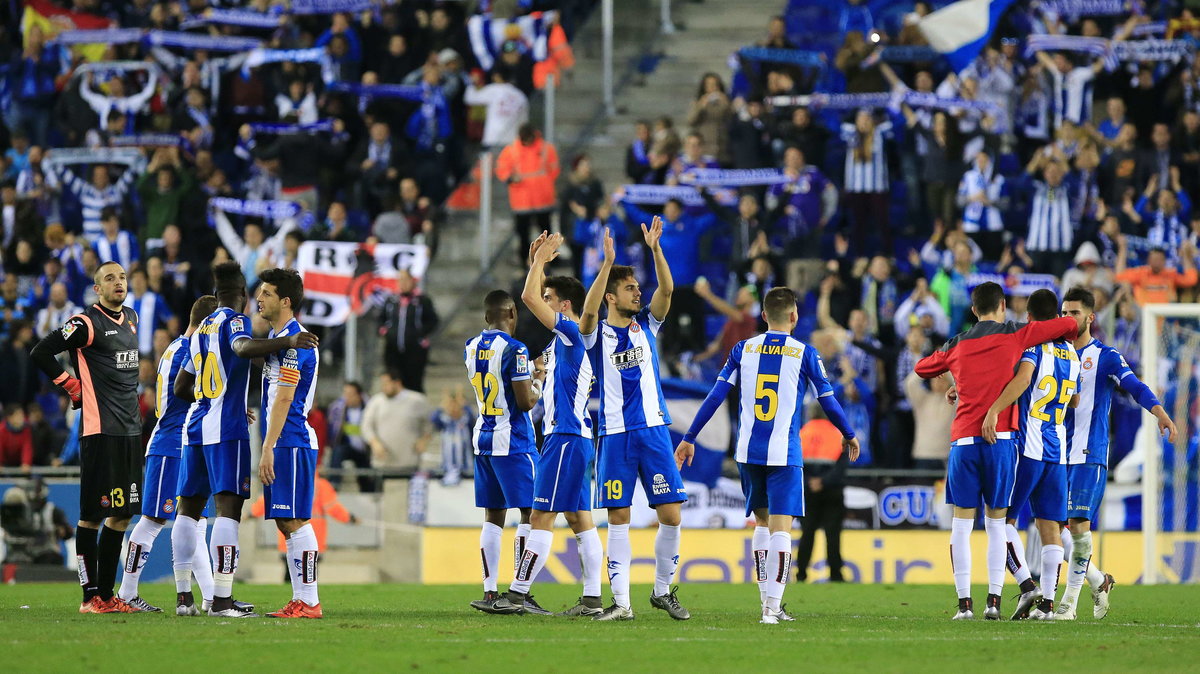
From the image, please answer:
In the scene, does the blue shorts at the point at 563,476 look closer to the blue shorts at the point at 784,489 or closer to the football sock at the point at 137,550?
the blue shorts at the point at 784,489

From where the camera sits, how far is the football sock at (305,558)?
423 inches

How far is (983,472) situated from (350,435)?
1046 cm

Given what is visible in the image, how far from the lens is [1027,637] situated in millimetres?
10078

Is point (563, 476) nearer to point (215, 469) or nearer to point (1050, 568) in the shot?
point (215, 469)

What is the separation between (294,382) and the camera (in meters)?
10.7

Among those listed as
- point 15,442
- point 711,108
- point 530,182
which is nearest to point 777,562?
point 530,182

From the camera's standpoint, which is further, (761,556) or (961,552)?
(961,552)

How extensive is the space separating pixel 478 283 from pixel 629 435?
12.2 m

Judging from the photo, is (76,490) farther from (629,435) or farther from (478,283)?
(629,435)

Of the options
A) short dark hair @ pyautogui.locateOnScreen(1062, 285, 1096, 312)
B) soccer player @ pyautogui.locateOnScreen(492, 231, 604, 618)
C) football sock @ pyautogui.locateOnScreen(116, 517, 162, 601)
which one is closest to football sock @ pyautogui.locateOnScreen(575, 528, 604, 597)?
soccer player @ pyautogui.locateOnScreen(492, 231, 604, 618)

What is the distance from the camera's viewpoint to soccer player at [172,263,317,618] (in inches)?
429

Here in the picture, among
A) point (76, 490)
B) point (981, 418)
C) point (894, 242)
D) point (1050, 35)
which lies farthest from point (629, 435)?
point (1050, 35)

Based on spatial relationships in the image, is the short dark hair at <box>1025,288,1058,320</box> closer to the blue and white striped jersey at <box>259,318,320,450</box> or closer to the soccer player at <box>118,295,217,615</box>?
the blue and white striped jersey at <box>259,318,320,450</box>

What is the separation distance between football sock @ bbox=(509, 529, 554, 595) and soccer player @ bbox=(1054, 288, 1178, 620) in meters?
3.89
